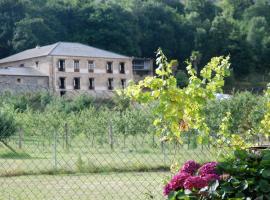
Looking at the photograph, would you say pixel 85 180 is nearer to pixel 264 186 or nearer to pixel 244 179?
pixel 244 179

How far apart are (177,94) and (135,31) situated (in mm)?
64445

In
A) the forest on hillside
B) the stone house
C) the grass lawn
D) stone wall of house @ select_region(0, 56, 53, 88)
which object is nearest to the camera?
the grass lawn

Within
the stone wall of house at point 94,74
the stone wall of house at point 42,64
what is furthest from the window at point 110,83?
the stone wall of house at point 42,64

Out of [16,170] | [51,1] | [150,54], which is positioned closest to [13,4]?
[51,1]

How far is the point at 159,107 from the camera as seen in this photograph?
4.28 m

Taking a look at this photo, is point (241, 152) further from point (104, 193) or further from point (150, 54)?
point (150, 54)

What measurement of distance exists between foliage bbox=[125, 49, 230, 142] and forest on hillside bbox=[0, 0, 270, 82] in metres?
55.8

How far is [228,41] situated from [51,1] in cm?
2353

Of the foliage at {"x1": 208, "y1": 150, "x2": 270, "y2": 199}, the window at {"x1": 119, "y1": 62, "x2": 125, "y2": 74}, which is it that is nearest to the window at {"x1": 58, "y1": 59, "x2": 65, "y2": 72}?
the window at {"x1": 119, "y1": 62, "x2": 125, "y2": 74}

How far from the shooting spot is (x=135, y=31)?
2682 inches

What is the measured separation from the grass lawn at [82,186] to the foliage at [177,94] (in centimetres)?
403

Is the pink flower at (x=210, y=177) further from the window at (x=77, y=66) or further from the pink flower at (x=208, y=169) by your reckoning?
the window at (x=77, y=66)

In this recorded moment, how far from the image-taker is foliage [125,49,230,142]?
→ 4203mm

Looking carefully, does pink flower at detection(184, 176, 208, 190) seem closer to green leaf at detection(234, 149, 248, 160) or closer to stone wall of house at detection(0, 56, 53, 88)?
green leaf at detection(234, 149, 248, 160)
